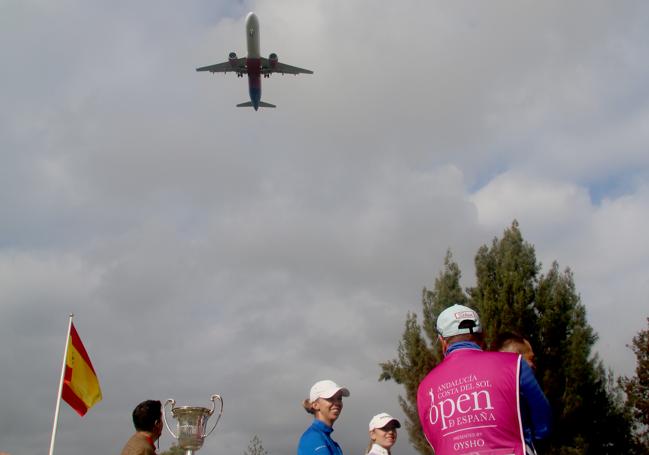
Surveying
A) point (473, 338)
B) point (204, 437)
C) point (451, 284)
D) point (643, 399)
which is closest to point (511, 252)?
point (451, 284)

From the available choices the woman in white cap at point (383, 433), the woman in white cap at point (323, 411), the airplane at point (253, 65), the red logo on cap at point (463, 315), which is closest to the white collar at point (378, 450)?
the woman in white cap at point (383, 433)

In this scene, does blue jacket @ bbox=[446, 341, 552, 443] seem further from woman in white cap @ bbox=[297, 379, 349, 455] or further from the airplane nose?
the airplane nose

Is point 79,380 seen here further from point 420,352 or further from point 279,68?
point 279,68

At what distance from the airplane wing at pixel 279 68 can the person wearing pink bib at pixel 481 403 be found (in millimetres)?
31472

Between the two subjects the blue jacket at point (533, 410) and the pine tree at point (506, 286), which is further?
the pine tree at point (506, 286)

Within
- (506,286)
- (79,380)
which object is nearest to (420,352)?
(506,286)

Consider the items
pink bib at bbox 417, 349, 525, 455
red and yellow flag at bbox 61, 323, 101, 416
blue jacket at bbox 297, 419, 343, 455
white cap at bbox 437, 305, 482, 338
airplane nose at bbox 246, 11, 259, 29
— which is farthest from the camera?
airplane nose at bbox 246, 11, 259, 29

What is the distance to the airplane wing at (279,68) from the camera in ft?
110

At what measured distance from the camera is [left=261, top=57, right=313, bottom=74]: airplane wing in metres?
33.6

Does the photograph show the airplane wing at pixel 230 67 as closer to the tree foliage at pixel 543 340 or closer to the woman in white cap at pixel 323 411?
the tree foliage at pixel 543 340

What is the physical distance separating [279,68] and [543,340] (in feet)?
67.5

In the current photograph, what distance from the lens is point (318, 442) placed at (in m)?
4.59

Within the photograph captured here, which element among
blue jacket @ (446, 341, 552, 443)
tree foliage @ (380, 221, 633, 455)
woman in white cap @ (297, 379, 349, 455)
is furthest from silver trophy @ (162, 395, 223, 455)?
tree foliage @ (380, 221, 633, 455)

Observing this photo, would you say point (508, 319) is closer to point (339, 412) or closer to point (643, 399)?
point (643, 399)
